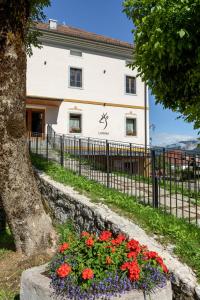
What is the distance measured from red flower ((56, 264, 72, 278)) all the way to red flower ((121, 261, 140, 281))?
22.1 inches

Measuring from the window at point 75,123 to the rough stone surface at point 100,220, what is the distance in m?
13.5

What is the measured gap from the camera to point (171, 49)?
294 inches

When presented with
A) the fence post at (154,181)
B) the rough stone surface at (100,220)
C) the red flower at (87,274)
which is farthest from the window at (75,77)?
the red flower at (87,274)

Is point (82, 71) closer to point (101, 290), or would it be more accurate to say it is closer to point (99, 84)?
point (99, 84)

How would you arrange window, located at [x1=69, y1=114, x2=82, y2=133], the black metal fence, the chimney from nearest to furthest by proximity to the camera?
the black metal fence → window, located at [x1=69, y1=114, x2=82, y2=133] → the chimney

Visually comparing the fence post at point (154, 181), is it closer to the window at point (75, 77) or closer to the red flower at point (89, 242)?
the red flower at point (89, 242)

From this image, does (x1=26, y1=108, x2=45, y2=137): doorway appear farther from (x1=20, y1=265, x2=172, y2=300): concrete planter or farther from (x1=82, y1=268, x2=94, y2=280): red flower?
(x1=82, y1=268, x2=94, y2=280): red flower

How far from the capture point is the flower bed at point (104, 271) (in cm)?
308

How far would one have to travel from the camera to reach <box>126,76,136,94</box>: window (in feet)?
81.3

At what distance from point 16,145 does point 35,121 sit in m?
16.9

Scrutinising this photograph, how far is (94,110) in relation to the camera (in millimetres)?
23156

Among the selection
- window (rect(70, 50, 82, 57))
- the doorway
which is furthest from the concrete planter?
window (rect(70, 50, 82, 57))

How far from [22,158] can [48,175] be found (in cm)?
334

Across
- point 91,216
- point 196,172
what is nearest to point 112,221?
point 91,216
